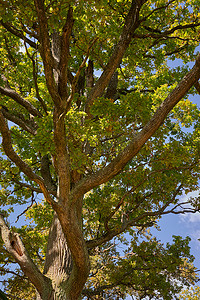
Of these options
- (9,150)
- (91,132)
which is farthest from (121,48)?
(9,150)

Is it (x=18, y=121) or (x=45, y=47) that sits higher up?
(x=18, y=121)

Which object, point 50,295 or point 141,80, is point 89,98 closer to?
point 141,80

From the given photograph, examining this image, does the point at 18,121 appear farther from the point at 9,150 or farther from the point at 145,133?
the point at 145,133

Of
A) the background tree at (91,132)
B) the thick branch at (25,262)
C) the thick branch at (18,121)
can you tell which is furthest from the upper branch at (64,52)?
the thick branch at (25,262)

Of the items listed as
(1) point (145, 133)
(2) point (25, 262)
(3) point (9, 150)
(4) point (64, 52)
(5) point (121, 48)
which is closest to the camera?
(4) point (64, 52)

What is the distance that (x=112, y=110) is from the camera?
22.3 feet

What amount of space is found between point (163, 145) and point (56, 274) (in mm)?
5439

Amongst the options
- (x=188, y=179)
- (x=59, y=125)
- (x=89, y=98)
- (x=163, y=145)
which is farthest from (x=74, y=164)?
(x=188, y=179)

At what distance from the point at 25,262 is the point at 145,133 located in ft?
12.8

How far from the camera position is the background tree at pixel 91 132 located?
515cm

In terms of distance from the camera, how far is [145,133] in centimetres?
536

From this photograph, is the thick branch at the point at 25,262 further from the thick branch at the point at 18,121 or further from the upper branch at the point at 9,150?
the thick branch at the point at 18,121

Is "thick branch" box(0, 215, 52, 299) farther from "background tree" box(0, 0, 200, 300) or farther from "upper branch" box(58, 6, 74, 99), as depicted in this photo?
"upper branch" box(58, 6, 74, 99)

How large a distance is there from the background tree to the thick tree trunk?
1.1 inches
